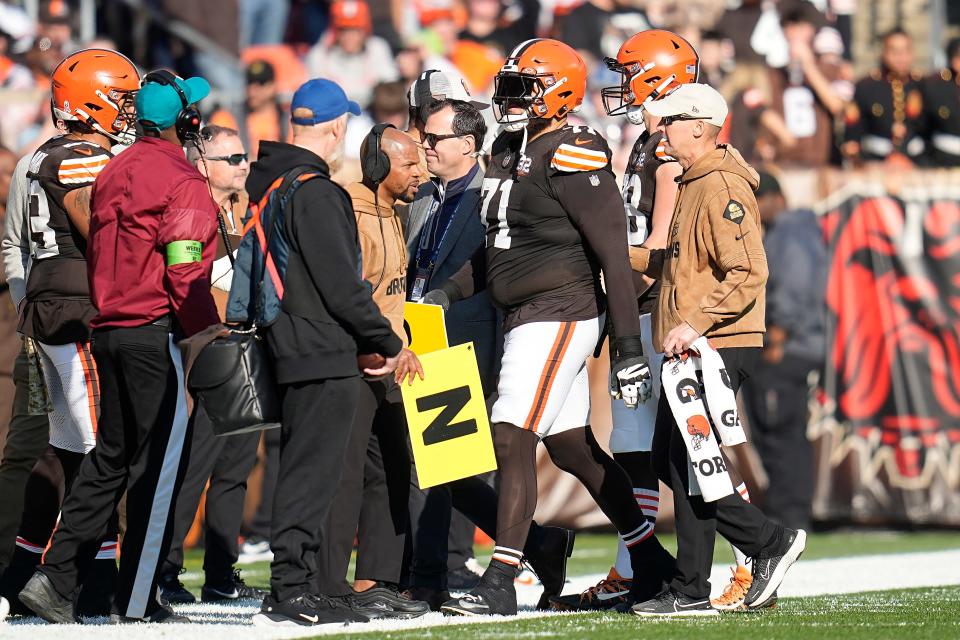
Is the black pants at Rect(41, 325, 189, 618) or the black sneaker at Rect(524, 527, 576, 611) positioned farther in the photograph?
the black sneaker at Rect(524, 527, 576, 611)

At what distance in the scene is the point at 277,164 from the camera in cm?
608

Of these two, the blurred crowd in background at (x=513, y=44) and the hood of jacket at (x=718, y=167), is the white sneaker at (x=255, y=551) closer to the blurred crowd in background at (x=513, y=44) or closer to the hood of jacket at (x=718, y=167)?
the blurred crowd in background at (x=513, y=44)

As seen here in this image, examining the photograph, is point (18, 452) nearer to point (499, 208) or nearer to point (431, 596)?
point (431, 596)

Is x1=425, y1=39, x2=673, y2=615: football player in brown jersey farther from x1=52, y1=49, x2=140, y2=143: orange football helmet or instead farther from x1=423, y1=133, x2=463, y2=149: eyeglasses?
x1=52, y1=49, x2=140, y2=143: orange football helmet

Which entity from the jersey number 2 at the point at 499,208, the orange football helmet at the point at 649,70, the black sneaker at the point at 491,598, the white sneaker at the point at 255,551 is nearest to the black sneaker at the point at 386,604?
the black sneaker at the point at 491,598

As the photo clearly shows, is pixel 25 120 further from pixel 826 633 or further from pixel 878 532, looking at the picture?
pixel 826 633

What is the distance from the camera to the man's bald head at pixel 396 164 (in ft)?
22.4

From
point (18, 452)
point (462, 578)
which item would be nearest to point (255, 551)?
point (462, 578)

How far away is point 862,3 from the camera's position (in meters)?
17.0

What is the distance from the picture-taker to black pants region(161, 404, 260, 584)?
7.87m

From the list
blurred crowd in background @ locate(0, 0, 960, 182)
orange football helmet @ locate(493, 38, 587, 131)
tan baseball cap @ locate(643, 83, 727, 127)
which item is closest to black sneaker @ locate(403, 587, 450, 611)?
orange football helmet @ locate(493, 38, 587, 131)

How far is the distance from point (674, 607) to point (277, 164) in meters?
2.30

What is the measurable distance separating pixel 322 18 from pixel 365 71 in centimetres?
121

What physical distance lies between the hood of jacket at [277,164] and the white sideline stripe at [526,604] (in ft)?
5.26
